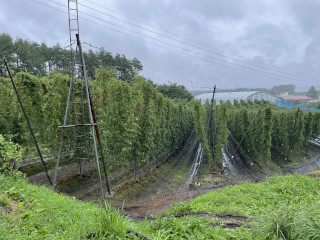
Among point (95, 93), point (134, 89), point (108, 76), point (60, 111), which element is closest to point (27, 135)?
point (60, 111)

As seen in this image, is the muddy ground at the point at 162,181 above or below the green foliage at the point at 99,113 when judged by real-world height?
below

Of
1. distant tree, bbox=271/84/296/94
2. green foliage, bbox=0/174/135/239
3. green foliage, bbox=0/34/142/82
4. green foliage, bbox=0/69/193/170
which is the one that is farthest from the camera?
distant tree, bbox=271/84/296/94

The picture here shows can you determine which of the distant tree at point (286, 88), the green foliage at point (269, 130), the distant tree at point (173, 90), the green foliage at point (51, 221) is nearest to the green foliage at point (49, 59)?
the distant tree at point (173, 90)

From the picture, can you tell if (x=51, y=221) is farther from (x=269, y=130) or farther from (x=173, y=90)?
(x=173, y=90)

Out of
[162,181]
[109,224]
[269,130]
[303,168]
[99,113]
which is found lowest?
[162,181]

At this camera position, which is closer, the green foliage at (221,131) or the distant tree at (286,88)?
the green foliage at (221,131)

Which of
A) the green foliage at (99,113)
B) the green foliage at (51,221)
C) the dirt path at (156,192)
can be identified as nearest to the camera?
the green foliage at (51,221)

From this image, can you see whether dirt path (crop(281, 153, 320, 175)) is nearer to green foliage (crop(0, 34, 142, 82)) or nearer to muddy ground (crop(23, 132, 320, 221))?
muddy ground (crop(23, 132, 320, 221))

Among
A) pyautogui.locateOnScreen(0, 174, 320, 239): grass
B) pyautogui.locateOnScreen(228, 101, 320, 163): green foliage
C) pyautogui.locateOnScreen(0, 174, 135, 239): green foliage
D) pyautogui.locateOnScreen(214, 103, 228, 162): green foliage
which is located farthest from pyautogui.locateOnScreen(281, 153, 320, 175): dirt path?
pyautogui.locateOnScreen(0, 174, 135, 239): green foliage

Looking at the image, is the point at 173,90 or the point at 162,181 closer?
the point at 162,181

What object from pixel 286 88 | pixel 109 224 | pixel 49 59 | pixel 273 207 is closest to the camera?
pixel 109 224

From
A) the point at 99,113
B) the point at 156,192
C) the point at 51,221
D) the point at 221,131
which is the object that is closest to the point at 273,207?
the point at 51,221

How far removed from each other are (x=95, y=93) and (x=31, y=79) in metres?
3.74

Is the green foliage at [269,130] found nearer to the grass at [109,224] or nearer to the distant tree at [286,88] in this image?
the grass at [109,224]
